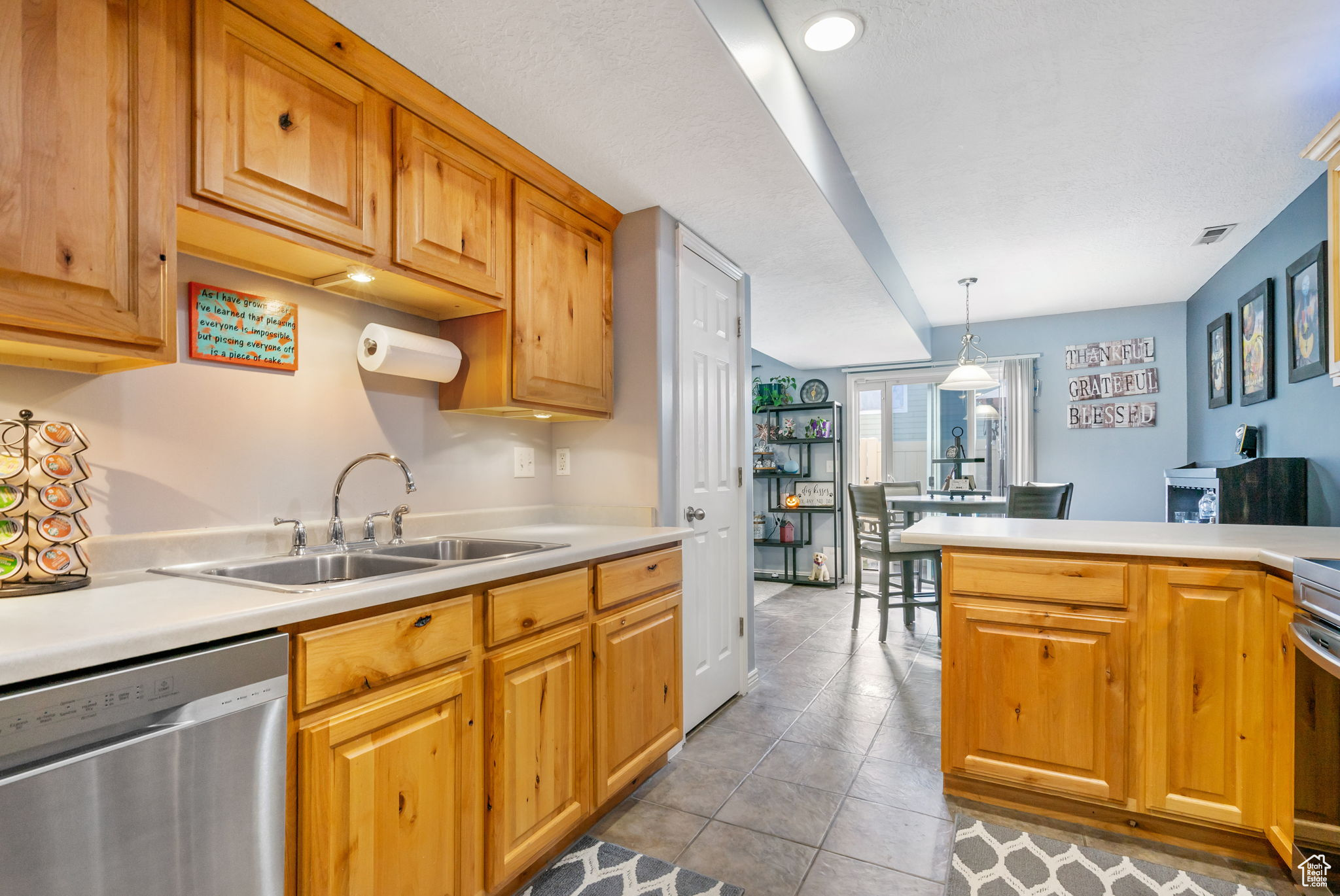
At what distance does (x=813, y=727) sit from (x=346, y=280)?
7.96 feet

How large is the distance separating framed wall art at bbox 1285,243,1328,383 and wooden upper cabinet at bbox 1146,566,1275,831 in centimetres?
172

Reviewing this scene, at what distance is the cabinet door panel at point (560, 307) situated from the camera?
219 centimetres

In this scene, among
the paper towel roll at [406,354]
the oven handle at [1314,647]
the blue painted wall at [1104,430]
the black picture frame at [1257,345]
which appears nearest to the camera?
the oven handle at [1314,647]

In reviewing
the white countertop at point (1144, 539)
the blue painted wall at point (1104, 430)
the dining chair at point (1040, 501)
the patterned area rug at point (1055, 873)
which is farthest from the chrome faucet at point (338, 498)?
the blue painted wall at point (1104, 430)

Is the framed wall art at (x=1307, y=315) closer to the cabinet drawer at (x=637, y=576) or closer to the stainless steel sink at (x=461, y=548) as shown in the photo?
the cabinet drawer at (x=637, y=576)

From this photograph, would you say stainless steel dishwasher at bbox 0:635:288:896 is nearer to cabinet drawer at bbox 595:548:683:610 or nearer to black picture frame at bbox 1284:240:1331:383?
cabinet drawer at bbox 595:548:683:610

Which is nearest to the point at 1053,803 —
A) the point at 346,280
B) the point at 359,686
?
the point at 359,686

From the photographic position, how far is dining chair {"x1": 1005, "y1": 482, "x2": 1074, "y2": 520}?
3.71m

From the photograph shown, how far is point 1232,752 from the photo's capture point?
1.85 meters

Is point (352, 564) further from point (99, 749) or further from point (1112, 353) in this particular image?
point (1112, 353)

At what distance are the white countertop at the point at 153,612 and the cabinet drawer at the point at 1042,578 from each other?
1.45 m

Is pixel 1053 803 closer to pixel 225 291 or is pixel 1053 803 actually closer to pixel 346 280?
pixel 346 280

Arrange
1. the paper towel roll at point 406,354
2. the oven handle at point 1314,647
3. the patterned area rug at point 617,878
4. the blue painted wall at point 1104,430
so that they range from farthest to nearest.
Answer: the blue painted wall at point 1104,430
the paper towel roll at point 406,354
the patterned area rug at point 617,878
the oven handle at point 1314,647

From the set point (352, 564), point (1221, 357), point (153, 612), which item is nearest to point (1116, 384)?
point (1221, 357)
